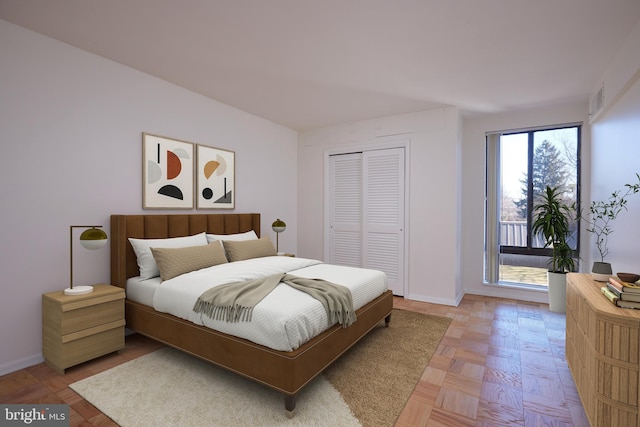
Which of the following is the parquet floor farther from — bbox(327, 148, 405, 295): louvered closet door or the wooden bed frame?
bbox(327, 148, 405, 295): louvered closet door

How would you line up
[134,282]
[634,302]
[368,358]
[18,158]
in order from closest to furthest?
[634,302], [18,158], [368,358], [134,282]

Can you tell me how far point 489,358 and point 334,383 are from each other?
1420 mm

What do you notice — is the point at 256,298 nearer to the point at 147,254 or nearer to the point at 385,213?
the point at 147,254

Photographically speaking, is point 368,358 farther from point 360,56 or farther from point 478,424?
point 360,56

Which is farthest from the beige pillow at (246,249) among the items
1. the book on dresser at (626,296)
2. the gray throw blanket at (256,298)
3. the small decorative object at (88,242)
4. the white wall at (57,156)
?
the book on dresser at (626,296)

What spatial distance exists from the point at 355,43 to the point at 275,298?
2.12m

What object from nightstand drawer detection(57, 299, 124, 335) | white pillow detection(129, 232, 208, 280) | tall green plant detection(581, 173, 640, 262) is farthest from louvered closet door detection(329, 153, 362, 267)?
nightstand drawer detection(57, 299, 124, 335)

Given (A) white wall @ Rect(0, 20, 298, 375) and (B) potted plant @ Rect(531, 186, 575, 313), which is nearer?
(A) white wall @ Rect(0, 20, 298, 375)

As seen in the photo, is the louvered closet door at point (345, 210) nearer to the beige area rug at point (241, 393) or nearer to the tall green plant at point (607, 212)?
the beige area rug at point (241, 393)

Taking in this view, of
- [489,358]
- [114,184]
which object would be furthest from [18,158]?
[489,358]

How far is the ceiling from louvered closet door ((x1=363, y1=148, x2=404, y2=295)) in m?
1.07

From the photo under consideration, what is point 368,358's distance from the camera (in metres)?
2.63

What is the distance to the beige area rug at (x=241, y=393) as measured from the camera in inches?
73.0

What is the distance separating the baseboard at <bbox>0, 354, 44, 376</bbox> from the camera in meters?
2.32
